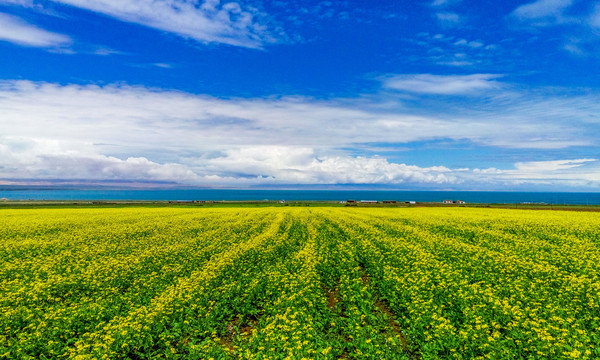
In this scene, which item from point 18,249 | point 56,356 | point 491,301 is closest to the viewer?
point 56,356

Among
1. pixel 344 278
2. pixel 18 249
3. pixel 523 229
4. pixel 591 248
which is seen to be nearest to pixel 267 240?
pixel 344 278

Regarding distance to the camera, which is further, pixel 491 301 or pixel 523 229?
pixel 523 229

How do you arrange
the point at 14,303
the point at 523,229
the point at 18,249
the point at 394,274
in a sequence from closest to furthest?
the point at 14,303
the point at 394,274
the point at 18,249
the point at 523,229

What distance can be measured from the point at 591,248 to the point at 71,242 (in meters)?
40.4

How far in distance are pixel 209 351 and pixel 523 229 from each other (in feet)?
121

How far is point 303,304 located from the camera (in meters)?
12.6

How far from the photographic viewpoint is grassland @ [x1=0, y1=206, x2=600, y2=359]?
936 cm

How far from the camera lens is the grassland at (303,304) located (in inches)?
368

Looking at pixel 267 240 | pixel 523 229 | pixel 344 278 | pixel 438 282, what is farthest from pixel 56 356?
pixel 523 229

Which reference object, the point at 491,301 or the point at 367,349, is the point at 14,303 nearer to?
the point at 367,349

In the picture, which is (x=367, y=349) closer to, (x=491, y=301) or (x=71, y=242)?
(x=491, y=301)

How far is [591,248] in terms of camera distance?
22.8 meters

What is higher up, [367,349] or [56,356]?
[367,349]

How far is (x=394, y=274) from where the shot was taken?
1614 cm
